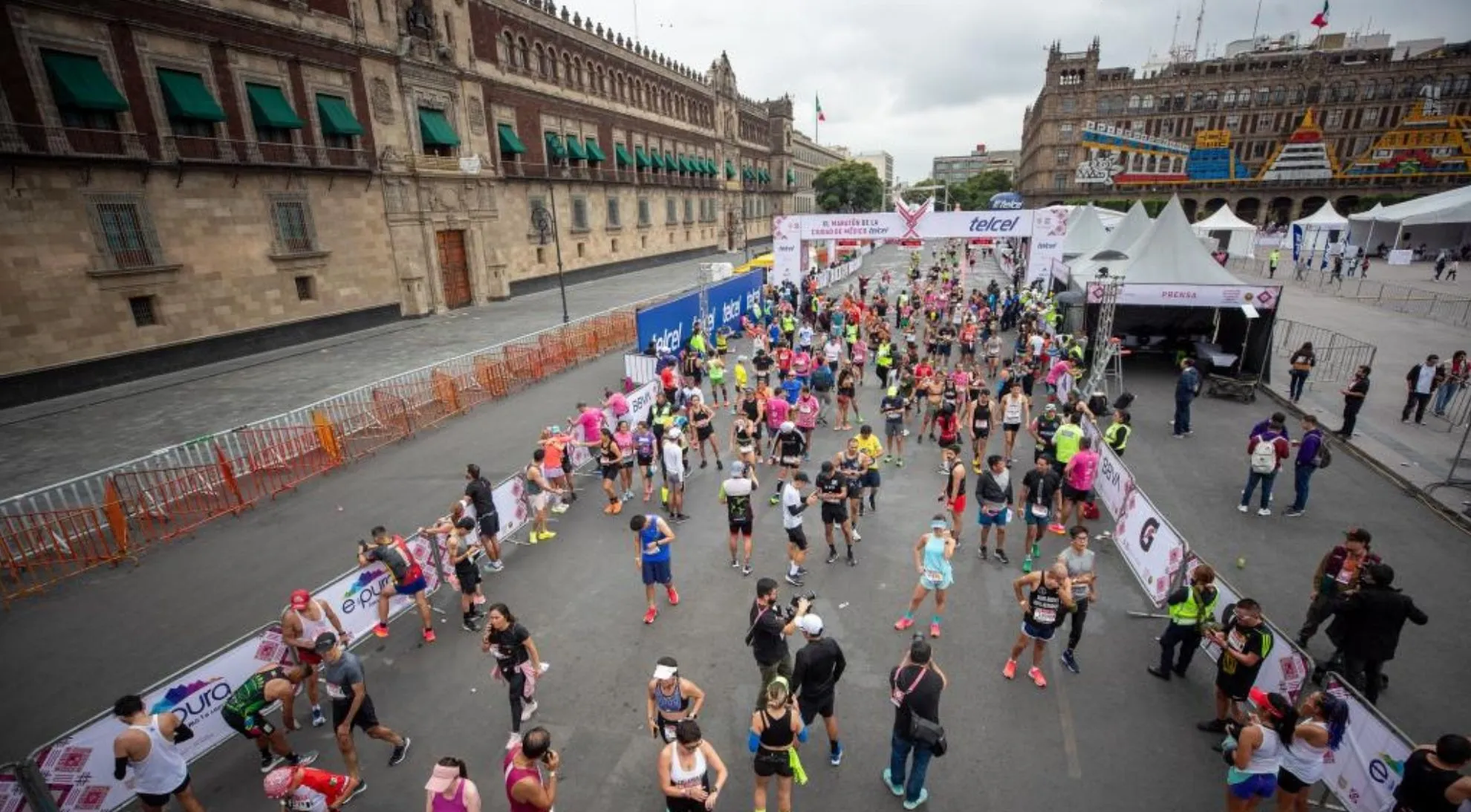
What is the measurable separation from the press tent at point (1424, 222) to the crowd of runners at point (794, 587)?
36.2m

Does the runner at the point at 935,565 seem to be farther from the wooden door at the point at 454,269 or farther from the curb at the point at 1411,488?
the wooden door at the point at 454,269

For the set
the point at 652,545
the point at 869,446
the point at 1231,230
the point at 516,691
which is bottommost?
the point at 516,691

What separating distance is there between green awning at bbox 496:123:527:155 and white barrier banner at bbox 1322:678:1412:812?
1539 inches

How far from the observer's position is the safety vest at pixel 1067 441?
32.4 feet

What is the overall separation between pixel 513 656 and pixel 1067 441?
8.59 metres

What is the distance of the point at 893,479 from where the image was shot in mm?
11922

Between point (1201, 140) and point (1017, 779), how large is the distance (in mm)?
96224

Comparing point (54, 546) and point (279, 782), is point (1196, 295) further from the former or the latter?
point (54, 546)

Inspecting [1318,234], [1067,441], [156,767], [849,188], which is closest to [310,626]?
[156,767]

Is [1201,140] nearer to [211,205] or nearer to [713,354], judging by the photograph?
[713,354]

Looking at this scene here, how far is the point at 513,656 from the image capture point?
19.4ft

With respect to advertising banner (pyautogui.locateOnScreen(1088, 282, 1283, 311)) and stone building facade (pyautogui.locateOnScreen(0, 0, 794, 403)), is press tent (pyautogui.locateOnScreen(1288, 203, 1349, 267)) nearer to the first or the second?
advertising banner (pyautogui.locateOnScreen(1088, 282, 1283, 311))

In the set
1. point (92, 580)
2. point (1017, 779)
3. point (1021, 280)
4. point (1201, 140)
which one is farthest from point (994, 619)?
point (1201, 140)

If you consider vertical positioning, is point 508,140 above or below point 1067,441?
above
